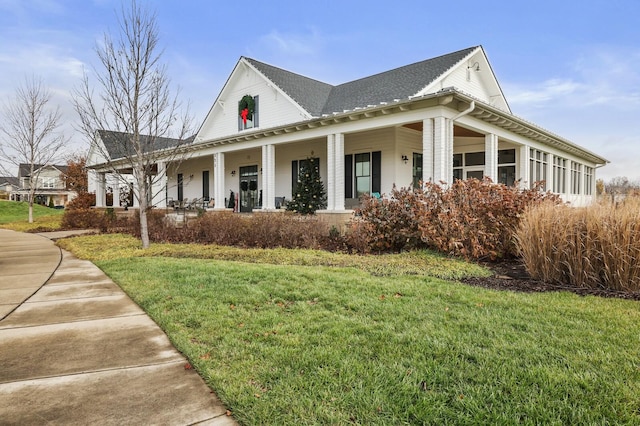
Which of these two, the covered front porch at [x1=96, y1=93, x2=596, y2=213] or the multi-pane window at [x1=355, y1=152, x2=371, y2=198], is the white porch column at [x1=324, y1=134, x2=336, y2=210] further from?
the multi-pane window at [x1=355, y1=152, x2=371, y2=198]

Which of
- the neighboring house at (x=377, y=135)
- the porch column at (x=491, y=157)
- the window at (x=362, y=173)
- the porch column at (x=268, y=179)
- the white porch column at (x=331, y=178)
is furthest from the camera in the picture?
the porch column at (x=268, y=179)

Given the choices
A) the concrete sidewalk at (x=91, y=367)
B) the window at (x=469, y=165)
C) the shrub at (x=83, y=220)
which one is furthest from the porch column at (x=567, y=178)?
the shrub at (x=83, y=220)

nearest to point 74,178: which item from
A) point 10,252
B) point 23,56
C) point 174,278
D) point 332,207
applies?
point 23,56

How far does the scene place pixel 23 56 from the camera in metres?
18.1

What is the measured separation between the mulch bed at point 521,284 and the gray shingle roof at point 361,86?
27.1ft

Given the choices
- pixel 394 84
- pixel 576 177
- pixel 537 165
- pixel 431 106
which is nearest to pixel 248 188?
pixel 394 84

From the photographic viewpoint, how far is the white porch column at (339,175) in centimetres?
Answer: 1204

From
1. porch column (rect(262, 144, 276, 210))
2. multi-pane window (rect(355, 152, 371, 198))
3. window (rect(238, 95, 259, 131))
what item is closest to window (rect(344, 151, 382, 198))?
multi-pane window (rect(355, 152, 371, 198))

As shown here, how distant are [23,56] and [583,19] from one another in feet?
76.0

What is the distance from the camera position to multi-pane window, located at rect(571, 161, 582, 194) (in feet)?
63.2

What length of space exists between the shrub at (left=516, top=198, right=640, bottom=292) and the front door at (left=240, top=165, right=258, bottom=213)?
14.3 meters

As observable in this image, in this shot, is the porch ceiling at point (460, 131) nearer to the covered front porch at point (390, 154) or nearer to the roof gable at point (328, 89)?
the covered front porch at point (390, 154)

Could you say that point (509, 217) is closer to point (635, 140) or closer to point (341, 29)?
point (341, 29)

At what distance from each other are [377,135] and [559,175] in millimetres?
10111
